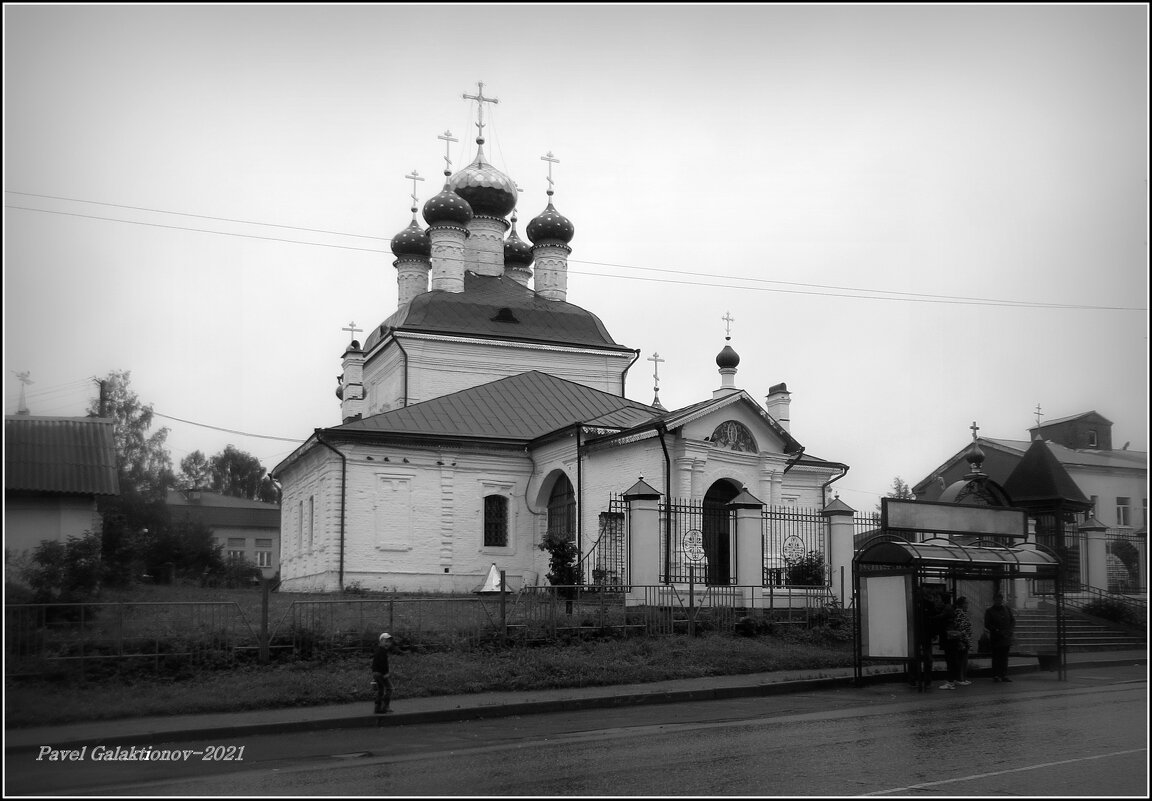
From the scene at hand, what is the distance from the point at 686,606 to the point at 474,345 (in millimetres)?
15733

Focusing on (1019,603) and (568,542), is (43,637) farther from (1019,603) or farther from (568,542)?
(1019,603)

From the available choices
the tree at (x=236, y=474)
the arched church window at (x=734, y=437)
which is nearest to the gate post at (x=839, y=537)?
the arched church window at (x=734, y=437)

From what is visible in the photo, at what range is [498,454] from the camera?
97.8 ft

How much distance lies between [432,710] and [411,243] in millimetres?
28976

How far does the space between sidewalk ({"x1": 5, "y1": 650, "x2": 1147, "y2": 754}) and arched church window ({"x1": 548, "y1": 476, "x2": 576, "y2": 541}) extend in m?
10.2

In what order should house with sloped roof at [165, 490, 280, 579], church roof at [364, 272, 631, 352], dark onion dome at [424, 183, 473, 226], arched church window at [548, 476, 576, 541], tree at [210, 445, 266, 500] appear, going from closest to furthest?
arched church window at [548, 476, 576, 541]
church roof at [364, 272, 631, 352]
dark onion dome at [424, 183, 473, 226]
house with sloped roof at [165, 490, 280, 579]
tree at [210, 445, 266, 500]

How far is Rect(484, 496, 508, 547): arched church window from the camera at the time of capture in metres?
29.8

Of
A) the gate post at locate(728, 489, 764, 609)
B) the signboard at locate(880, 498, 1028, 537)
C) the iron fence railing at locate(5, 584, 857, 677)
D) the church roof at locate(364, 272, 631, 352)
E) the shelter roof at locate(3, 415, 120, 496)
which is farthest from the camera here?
the church roof at locate(364, 272, 631, 352)

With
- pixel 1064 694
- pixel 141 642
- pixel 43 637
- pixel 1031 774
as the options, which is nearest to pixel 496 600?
pixel 141 642

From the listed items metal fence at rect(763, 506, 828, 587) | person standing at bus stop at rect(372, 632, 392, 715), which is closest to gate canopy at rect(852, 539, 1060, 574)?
metal fence at rect(763, 506, 828, 587)

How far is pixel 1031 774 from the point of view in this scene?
903 centimetres

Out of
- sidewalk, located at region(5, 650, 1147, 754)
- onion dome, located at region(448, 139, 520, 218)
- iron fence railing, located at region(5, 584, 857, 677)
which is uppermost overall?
onion dome, located at region(448, 139, 520, 218)

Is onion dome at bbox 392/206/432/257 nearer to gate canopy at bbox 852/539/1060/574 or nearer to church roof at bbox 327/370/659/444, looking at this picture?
church roof at bbox 327/370/659/444

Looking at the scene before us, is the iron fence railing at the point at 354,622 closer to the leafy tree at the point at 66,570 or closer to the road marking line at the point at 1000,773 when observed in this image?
the leafy tree at the point at 66,570
